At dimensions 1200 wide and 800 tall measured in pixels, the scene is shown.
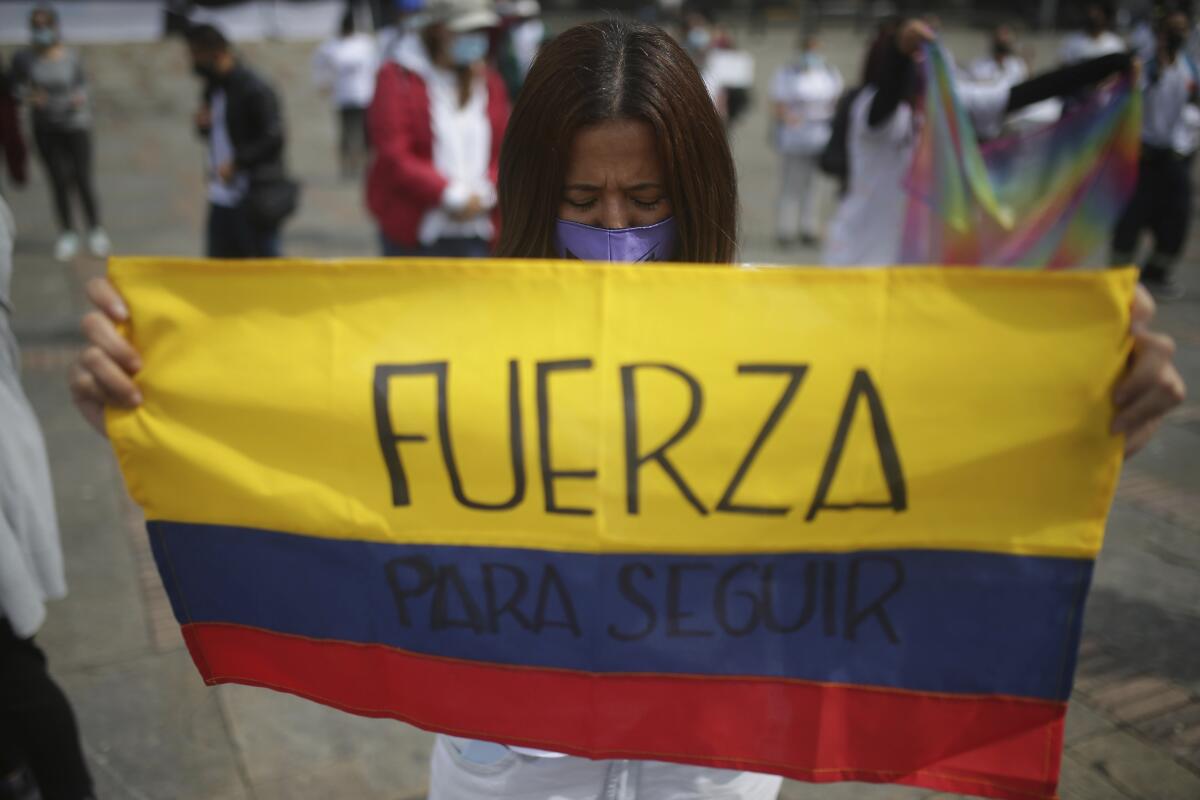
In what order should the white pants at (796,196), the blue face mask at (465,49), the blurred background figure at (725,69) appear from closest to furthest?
the blue face mask at (465,49) < the white pants at (796,196) < the blurred background figure at (725,69)

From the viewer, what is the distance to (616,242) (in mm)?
1690

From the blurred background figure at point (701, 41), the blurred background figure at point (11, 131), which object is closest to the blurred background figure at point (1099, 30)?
the blurred background figure at point (701, 41)

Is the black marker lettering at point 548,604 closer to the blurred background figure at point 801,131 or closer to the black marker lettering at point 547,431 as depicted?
the black marker lettering at point 547,431

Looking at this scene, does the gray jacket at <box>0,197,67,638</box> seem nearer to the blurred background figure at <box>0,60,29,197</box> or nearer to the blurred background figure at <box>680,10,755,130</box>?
the blurred background figure at <box>0,60,29,197</box>

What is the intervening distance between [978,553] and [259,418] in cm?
114

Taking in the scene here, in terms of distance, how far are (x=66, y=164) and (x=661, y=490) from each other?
9243mm

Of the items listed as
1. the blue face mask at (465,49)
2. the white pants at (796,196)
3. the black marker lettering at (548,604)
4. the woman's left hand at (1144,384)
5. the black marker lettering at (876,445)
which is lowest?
the white pants at (796,196)

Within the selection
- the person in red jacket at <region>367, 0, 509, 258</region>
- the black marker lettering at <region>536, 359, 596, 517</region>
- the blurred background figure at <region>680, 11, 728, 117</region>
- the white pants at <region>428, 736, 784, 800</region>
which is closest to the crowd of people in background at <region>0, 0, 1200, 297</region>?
the person in red jacket at <region>367, 0, 509, 258</region>

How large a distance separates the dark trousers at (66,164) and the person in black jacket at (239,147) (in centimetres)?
356

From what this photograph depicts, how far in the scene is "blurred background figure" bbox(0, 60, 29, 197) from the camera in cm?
892

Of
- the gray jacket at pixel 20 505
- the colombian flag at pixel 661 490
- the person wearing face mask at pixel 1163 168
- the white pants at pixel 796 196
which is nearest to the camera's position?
the colombian flag at pixel 661 490

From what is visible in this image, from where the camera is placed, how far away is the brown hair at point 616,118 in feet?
5.37

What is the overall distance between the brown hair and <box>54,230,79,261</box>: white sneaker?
8.55m

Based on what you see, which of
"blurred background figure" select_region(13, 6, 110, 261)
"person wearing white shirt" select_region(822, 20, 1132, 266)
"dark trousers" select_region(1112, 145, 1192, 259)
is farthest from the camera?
"blurred background figure" select_region(13, 6, 110, 261)
